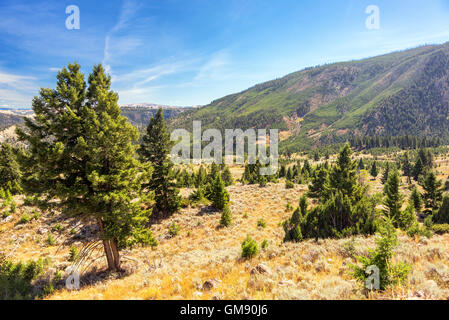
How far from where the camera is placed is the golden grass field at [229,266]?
5992mm

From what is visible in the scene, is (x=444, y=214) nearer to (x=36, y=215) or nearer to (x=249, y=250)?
(x=249, y=250)

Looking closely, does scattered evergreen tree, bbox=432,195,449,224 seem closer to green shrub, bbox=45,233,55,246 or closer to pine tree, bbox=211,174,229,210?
pine tree, bbox=211,174,229,210

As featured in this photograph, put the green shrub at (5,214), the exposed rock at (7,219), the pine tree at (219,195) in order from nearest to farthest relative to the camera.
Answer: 1. the exposed rock at (7,219)
2. the green shrub at (5,214)
3. the pine tree at (219,195)

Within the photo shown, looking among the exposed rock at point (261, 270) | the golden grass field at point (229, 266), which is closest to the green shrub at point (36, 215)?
the golden grass field at point (229, 266)

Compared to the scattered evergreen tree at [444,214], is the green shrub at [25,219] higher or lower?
higher

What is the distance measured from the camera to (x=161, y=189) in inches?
1002

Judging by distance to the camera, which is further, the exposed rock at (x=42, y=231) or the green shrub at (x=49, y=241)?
the exposed rock at (x=42, y=231)

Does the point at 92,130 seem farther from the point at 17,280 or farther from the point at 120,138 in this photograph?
the point at 17,280

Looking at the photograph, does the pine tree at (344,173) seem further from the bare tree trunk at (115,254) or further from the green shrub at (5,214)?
the green shrub at (5,214)

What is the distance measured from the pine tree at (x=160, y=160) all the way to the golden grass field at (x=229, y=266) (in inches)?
114

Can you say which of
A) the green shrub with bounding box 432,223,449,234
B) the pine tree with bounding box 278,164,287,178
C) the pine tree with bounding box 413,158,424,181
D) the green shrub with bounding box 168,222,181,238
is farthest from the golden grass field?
the pine tree with bounding box 413,158,424,181
